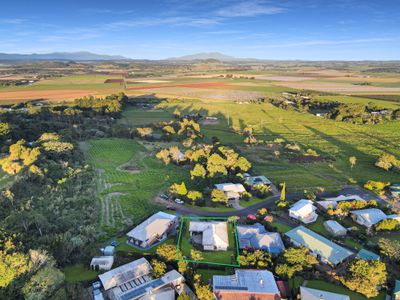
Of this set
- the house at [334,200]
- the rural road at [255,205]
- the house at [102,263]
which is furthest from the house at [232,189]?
the house at [102,263]

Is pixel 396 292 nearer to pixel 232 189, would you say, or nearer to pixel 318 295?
pixel 318 295

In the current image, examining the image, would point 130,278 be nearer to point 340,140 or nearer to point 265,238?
point 265,238

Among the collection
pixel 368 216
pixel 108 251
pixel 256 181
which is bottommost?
pixel 108 251

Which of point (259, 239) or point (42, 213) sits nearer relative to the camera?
point (259, 239)

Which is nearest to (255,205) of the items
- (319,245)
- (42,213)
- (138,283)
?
(319,245)

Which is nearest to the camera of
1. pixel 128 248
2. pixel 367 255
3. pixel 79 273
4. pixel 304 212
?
pixel 79 273

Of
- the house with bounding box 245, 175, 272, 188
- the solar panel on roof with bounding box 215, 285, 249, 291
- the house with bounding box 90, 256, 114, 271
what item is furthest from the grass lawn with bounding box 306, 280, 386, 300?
the house with bounding box 245, 175, 272, 188

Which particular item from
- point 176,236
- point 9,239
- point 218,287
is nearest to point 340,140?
point 176,236

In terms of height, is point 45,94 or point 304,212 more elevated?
point 45,94
